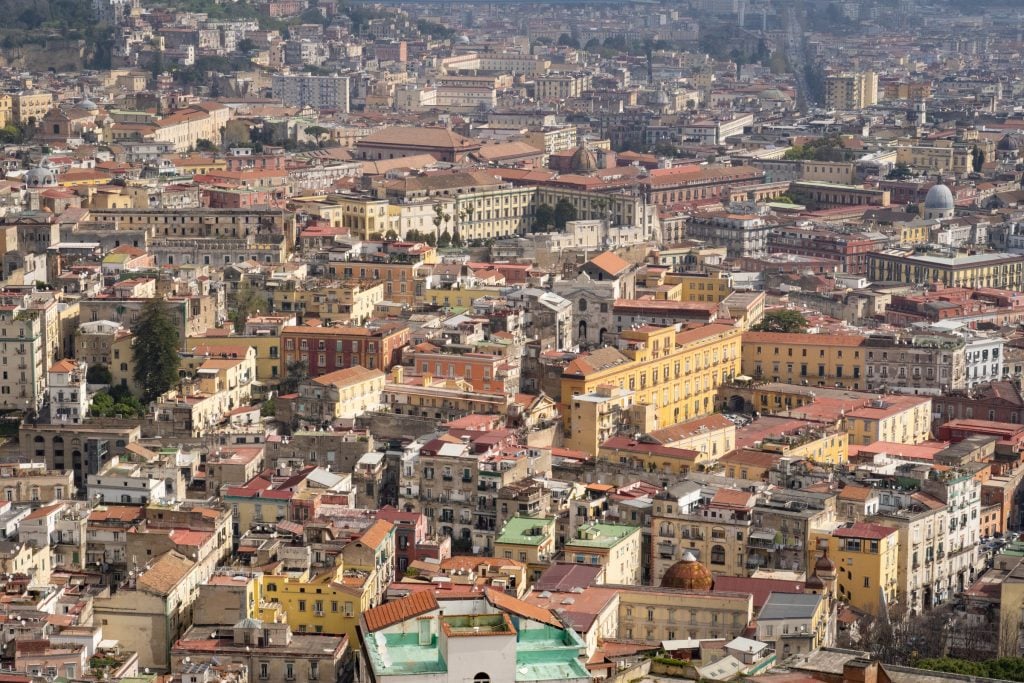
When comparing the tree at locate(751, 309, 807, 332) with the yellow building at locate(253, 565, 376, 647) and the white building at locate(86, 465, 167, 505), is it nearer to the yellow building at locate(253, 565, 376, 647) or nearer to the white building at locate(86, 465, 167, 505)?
the white building at locate(86, 465, 167, 505)

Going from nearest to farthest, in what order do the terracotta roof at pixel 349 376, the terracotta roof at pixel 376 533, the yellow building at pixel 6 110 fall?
the terracotta roof at pixel 376 533 < the terracotta roof at pixel 349 376 < the yellow building at pixel 6 110

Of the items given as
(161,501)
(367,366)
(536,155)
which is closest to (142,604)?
(161,501)

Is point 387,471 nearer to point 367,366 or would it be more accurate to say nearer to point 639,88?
point 367,366

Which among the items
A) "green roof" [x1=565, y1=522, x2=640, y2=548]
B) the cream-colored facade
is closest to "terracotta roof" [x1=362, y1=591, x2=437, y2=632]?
the cream-colored facade

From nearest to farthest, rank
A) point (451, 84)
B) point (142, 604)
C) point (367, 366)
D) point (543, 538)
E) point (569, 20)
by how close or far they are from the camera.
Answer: point (142, 604), point (543, 538), point (367, 366), point (451, 84), point (569, 20)

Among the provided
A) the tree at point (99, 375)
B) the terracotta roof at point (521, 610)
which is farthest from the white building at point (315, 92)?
the terracotta roof at point (521, 610)

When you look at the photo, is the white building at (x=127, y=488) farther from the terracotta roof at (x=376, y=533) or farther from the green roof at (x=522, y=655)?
the green roof at (x=522, y=655)

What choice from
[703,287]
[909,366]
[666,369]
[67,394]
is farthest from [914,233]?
[67,394]
